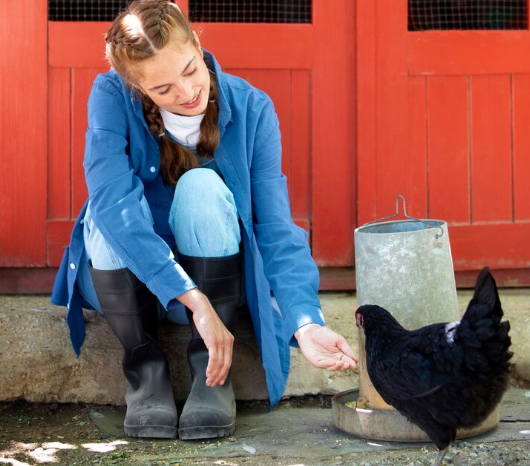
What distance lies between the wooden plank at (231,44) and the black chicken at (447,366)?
5.22 ft

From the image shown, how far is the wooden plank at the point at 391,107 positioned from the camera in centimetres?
386

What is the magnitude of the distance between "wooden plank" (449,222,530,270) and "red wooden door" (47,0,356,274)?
50cm

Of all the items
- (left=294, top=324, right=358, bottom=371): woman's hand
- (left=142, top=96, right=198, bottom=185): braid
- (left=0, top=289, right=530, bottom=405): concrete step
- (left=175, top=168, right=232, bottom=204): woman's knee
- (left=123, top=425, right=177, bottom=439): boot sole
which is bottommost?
(left=123, top=425, right=177, bottom=439): boot sole

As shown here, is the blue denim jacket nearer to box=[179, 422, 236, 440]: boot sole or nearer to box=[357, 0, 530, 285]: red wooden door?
box=[179, 422, 236, 440]: boot sole

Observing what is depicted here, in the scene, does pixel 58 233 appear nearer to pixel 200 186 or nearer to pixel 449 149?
pixel 200 186

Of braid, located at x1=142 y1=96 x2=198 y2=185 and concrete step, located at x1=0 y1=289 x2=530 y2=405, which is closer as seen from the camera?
braid, located at x1=142 y1=96 x2=198 y2=185

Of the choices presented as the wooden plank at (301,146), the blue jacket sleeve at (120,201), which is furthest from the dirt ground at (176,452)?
the wooden plank at (301,146)

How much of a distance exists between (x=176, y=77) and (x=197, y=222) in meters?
0.48

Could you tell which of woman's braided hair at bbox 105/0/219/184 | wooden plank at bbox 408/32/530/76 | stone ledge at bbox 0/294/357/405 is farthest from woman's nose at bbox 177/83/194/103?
wooden plank at bbox 408/32/530/76

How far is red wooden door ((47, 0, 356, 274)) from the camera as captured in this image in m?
3.79

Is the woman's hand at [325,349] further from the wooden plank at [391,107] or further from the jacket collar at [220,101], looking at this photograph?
the wooden plank at [391,107]

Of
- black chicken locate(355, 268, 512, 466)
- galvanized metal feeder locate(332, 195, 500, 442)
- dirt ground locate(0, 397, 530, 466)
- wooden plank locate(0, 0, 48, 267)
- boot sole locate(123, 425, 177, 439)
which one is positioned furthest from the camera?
wooden plank locate(0, 0, 48, 267)

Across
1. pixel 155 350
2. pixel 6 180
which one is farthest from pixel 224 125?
pixel 6 180

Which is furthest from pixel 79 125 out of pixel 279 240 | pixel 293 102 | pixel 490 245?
pixel 490 245
